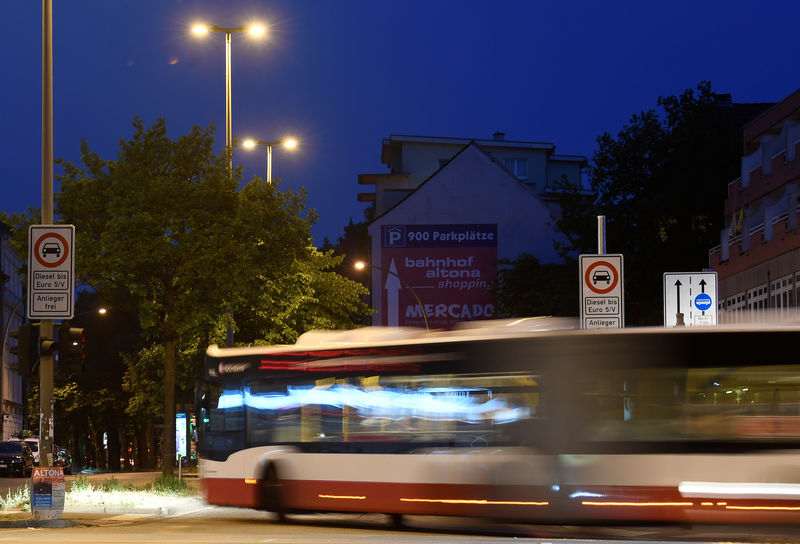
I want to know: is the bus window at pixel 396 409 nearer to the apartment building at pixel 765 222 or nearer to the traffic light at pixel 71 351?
the traffic light at pixel 71 351

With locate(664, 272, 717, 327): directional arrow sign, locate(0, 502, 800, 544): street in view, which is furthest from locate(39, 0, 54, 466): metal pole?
locate(664, 272, 717, 327): directional arrow sign

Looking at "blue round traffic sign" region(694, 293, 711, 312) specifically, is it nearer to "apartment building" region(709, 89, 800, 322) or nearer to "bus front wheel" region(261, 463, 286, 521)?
"bus front wheel" region(261, 463, 286, 521)

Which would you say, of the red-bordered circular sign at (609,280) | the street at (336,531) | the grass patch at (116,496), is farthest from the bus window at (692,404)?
the grass patch at (116,496)

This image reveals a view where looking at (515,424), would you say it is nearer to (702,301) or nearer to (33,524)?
(702,301)

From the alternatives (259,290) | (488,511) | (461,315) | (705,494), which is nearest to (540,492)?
(488,511)

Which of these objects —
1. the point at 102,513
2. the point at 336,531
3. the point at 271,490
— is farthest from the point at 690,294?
the point at 102,513

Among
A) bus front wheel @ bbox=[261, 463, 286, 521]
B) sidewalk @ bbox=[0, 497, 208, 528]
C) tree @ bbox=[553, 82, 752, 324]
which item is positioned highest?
tree @ bbox=[553, 82, 752, 324]

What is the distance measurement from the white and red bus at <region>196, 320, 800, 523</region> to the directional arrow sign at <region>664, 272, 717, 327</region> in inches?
183

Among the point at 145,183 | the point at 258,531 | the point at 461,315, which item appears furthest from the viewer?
the point at 461,315

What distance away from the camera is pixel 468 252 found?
73875 millimetres

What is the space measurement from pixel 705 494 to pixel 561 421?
2.13 metres

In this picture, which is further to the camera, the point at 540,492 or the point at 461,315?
the point at 461,315

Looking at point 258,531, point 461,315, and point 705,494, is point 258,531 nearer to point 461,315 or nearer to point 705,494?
point 705,494

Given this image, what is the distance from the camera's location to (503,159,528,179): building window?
83.1m
